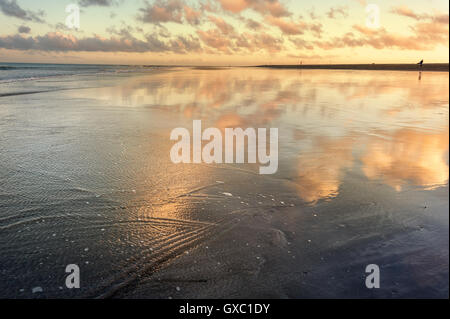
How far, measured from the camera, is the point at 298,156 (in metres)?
5.80

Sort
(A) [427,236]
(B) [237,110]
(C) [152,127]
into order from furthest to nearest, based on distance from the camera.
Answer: (B) [237,110] → (C) [152,127] → (A) [427,236]

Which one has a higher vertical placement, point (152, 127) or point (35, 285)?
point (152, 127)

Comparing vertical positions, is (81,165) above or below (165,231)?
above

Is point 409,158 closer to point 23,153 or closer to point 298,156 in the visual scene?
point 298,156

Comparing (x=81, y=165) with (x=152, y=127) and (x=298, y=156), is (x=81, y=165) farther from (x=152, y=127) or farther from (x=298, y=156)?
(x=298, y=156)

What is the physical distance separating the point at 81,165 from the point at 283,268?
393 cm

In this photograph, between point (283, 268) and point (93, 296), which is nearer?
point (93, 296)

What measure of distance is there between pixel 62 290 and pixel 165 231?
110cm

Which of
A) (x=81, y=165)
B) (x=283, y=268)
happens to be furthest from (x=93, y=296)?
(x=81, y=165)

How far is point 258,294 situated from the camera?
2.47 meters
